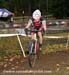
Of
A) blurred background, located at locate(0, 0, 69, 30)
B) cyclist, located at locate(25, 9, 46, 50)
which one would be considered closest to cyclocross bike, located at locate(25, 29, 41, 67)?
cyclist, located at locate(25, 9, 46, 50)

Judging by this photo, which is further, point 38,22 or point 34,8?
point 34,8

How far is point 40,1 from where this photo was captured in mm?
89688

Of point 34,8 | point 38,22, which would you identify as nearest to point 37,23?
point 38,22

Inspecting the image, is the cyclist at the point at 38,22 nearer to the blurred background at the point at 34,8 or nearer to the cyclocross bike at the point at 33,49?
the cyclocross bike at the point at 33,49

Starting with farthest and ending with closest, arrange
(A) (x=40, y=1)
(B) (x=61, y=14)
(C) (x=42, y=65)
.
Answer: (A) (x=40, y=1)
(B) (x=61, y=14)
(C) (x=42, y=65)

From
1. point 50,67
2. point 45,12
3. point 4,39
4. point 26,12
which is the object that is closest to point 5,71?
point 50,67

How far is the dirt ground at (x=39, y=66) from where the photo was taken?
1028 cm

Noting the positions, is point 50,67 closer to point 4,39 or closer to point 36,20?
point 36,20

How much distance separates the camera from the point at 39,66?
37.8ft

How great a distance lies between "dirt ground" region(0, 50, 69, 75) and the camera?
10281 mm

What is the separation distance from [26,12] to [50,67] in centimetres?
7899

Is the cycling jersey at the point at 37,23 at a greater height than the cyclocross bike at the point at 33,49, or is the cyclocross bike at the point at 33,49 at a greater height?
the cycling jersey at the point at 37,23

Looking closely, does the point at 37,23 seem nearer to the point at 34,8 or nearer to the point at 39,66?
the point at 39,66

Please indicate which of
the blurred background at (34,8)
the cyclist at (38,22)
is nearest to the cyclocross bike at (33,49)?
the cyclist at (38,22)
